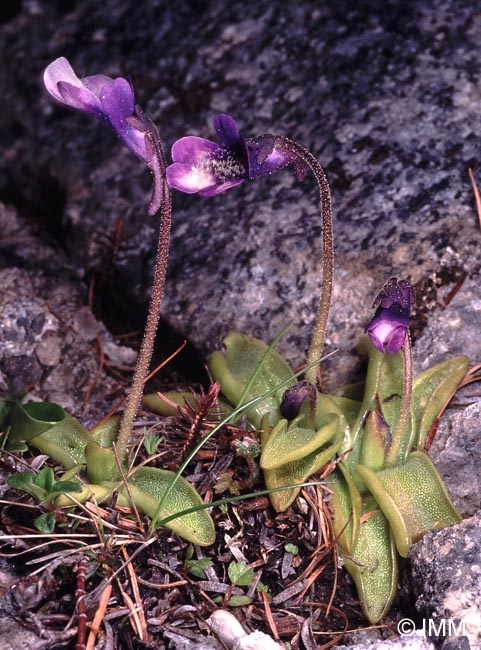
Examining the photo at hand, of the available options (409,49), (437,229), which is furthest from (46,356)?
(409,49)

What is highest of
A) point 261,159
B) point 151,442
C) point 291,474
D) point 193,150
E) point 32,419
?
point 193,150

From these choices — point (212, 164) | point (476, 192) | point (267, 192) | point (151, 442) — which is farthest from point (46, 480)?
point (476, 192)

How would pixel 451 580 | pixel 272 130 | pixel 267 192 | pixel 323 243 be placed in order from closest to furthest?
1. pixel 451 580
2. pixel 323 243
3. pixel 267 192
4. pixel 272 130

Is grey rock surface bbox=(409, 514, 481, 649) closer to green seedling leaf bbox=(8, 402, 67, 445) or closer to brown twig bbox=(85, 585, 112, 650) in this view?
brown twig bbox=(85, 585, 112, 650)

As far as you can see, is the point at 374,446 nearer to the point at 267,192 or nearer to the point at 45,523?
the point at 45,523

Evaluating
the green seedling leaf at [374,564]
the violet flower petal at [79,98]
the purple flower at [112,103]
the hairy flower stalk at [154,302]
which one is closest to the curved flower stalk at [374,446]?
the green seedling leaf at [374,564]

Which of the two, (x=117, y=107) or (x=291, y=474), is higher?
(x=117, y=107)

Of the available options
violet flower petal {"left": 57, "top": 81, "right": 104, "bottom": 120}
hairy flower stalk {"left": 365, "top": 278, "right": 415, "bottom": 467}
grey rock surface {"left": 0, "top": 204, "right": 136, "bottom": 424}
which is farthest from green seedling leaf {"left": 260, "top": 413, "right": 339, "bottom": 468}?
violet flower petal {"left": 57, "top": 81, "right": 104, "bottom": 120}
